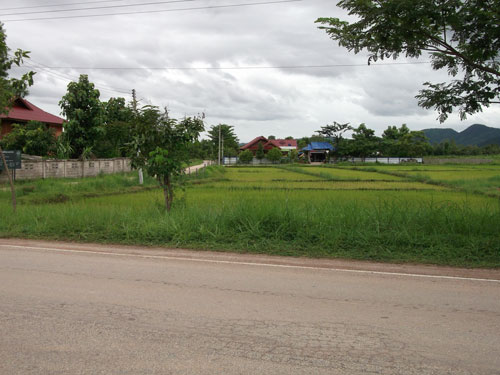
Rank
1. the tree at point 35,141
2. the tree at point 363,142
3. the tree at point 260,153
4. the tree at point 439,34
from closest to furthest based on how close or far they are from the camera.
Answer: the tree at point 439,34, the tree at point 35,141, the tree at point 363,142, the tree at point 260,153

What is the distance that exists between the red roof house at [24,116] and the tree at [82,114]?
5895 mm

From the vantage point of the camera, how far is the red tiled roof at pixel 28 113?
3678 centimetres

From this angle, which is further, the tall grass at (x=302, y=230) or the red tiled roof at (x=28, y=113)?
the red tiled roof at (x=28, y=113)

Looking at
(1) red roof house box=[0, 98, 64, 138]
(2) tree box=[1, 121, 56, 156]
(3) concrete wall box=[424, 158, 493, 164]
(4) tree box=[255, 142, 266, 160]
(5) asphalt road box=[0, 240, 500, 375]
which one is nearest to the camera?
(5) asphalt road box=[0, 240, 500, 375]

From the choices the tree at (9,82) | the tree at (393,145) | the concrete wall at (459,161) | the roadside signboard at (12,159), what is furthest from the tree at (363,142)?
the tree at (9,82)

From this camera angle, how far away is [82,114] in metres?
32.7

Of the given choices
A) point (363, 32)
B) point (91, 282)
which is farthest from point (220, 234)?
point (363, 32)

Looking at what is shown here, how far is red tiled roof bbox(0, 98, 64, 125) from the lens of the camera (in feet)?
121

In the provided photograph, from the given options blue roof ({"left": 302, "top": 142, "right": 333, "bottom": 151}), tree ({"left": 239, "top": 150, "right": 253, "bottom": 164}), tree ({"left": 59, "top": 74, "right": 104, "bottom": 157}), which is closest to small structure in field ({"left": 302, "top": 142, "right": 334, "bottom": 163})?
blue roof ({"left": 302, "top": 142, "right": 333, "bottom": 151})

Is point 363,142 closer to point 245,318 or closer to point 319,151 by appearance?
point 319,151

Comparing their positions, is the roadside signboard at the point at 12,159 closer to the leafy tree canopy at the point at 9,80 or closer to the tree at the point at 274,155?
the leafy tree canopy at the point at 9,80

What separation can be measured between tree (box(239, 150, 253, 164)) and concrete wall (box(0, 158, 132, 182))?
42571 millimetres

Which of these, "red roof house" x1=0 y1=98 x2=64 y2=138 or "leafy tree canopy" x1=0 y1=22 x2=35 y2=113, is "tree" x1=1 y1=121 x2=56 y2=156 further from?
"leafy tree canopy" x1=0 y1=22 x2=35 y2=113

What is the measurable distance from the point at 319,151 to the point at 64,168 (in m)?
55.0
